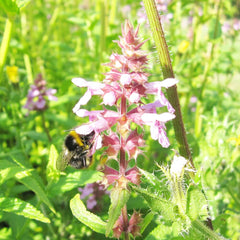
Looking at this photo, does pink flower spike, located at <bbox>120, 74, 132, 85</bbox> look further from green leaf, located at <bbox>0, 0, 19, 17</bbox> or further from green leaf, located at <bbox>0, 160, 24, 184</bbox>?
green leaf, located at <bbox>0, 0, 19, 17</bbox>

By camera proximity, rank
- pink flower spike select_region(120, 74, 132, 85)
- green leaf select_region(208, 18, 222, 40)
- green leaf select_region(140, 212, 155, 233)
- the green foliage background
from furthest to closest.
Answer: green leaf select_region(208, 18, 222, 40) → the green foliage background → green leaf select_region(140, 212, 155, 233) → pink flower spike select_region(120, 74, 132, 85)

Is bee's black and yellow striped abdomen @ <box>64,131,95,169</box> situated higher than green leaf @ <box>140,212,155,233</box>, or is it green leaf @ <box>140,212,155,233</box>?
bee's black and yellow striped abdomen @ <box>64,131,95,169</box>

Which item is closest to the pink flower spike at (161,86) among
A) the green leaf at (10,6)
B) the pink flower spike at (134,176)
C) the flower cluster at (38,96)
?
the pink flower spike at (134,176)

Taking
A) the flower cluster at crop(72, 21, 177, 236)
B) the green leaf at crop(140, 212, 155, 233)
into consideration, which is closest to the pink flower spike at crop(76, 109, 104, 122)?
the flower cluster at crop(72, 21, 177, 236)

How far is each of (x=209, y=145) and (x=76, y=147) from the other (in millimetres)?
929

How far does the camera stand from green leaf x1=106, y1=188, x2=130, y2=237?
1.00 meters

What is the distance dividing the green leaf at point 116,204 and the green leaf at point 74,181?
0.26 metres

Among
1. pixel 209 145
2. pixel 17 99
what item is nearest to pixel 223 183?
pixel 209 145

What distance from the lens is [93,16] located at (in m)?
3.39

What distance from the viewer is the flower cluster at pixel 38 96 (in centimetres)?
286

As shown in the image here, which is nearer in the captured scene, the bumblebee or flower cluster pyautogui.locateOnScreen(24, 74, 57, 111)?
the bumblebee

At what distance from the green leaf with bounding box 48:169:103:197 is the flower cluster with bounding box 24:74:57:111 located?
1467mm

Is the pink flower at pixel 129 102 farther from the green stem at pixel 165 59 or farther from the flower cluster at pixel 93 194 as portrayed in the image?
the flower cluster at pixel 93 194

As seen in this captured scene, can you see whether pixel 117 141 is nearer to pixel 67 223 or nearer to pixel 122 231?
pixel 122 231
